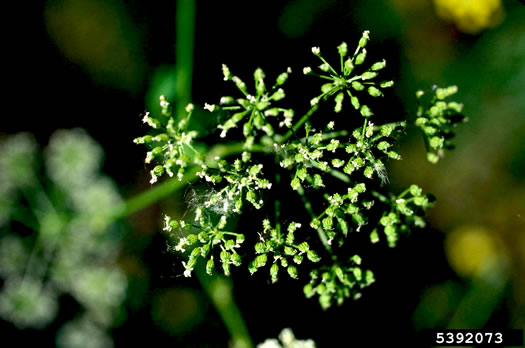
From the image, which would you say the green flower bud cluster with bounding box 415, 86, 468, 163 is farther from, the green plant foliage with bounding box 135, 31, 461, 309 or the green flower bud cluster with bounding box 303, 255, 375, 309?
the green flower bud cluster with bounding box 303, 255, 375, 309

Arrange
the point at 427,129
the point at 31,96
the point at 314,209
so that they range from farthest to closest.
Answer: the point at 31,96
the point at 314,209
the point at 427,129

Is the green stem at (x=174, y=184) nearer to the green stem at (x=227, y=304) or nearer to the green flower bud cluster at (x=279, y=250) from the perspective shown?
the green flower bud cluster at (x=279, y=250)

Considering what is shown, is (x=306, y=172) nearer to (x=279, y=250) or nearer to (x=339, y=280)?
(x=279, y=250)

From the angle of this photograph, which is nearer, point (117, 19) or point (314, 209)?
point (314, 209)

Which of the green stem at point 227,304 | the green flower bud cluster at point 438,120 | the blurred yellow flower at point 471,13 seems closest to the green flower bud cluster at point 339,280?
the green flower bud cluster at point 438,120

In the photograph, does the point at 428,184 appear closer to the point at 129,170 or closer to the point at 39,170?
the point at 129,170

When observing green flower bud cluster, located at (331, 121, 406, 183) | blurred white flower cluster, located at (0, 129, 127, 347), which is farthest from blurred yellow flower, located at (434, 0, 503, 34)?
blurred white flower cluster, located at (0, 129, 127, 347)

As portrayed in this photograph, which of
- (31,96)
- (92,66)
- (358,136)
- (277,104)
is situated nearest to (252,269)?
(358,136)
